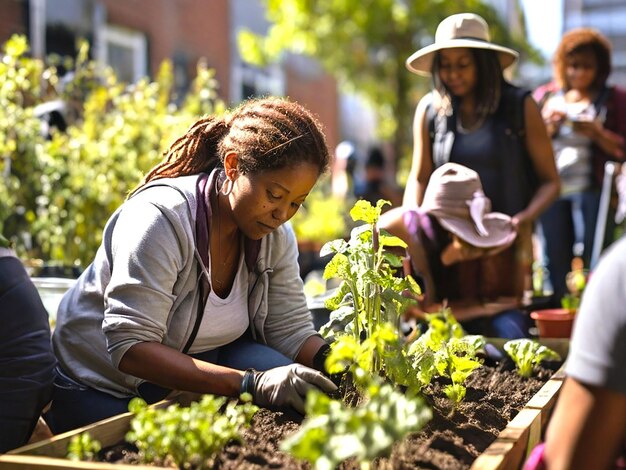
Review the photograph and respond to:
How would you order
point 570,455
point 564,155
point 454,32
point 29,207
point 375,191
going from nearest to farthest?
1. point 570,455
2. point 454,32
3. point 29,207
4. point 564,155
5. point 375,191

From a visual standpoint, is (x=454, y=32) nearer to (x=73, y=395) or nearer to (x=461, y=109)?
(x=461, y=109)

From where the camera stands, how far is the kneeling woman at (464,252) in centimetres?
348

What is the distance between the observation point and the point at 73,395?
2.66 metres

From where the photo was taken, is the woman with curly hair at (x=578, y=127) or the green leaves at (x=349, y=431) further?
the woman with curly hair at (x=578, y=127)

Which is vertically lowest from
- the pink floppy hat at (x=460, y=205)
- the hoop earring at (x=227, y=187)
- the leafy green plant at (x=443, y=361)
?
the leafy green plant at (x=443, y=361)

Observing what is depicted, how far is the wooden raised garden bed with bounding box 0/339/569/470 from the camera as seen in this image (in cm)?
186

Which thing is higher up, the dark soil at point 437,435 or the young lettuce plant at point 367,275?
the young lettuce plant at point 367,275

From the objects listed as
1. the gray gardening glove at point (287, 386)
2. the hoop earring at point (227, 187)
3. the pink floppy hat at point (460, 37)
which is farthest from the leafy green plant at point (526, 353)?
the pink floppy hat at point (460, 37)

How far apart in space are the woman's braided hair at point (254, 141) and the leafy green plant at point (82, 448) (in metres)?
Answer: 0.90

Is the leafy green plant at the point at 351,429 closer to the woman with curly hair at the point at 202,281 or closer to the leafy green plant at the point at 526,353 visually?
the woman with curly hair at the point at 202,281

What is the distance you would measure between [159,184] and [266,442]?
0.85 meters

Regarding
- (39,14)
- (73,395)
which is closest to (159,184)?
(73,395)

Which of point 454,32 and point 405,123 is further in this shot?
point 405,123

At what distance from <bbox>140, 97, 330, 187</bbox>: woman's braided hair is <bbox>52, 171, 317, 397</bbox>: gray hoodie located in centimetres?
12
